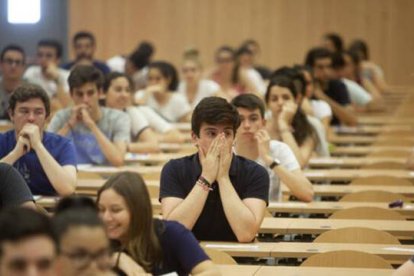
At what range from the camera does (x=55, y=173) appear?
7.08 metres

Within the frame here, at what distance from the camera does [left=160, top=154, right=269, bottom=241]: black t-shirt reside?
6234mm

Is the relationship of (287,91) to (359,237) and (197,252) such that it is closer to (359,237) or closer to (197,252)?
(359,237)

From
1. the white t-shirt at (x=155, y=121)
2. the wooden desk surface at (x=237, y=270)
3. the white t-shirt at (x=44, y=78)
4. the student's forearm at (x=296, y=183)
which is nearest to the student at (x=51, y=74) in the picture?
the white t-shirt at (x=44, y=78)

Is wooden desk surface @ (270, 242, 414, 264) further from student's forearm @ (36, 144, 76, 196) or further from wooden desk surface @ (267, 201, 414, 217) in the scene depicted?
student's forearm @ (36, 144, 76, 196)

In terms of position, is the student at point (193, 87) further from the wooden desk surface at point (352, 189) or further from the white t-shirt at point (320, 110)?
the wooden desk surface at point (352, 189)

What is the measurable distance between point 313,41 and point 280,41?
1.86 feet

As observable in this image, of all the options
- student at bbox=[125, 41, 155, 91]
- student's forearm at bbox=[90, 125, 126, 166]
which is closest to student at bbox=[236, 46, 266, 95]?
student at bbox=[125, 41, 155, 91]

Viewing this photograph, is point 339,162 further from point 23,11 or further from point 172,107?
point 23,11

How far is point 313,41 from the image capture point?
2017cm

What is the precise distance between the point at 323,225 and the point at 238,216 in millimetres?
834

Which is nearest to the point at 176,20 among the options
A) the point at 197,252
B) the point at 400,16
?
the point at 400,16

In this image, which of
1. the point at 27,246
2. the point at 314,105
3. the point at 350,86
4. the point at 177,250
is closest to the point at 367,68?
the point at 350,86

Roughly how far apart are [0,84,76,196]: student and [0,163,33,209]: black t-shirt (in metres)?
1.35

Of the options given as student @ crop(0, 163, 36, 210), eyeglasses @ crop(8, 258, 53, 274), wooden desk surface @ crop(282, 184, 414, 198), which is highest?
eyeglasses @ crop(8, 258, 53, 274)
